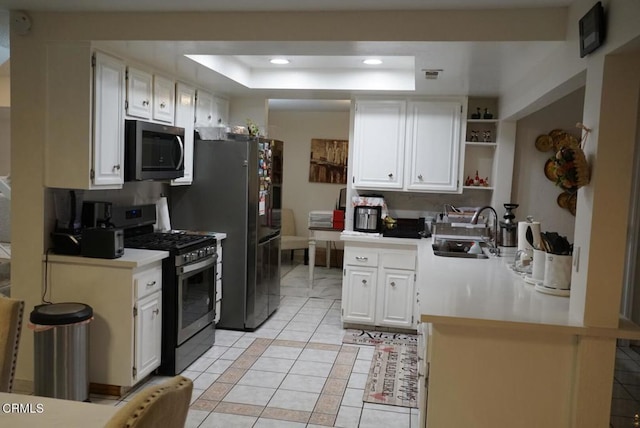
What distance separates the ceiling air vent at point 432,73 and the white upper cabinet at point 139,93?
1.95m

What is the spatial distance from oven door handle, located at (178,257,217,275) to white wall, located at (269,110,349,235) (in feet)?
12.8

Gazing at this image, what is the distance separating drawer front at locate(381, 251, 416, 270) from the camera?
465 cm

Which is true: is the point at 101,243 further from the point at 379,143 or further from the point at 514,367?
the point at 379,143

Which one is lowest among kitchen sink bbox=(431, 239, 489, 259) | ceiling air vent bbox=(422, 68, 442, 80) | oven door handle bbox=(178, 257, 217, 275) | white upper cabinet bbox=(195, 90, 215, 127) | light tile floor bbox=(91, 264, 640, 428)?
light tile floor bbox=(91, 264, 640, 428)

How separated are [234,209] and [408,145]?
1.73 metres

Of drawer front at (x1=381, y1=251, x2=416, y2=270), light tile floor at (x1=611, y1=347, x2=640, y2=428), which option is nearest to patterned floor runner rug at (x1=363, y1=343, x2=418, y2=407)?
drawer front at (x1=381, y1=251, x2=416, y2=270)

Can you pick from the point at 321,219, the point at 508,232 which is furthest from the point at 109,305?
the point at 321,219

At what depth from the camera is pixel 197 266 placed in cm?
391

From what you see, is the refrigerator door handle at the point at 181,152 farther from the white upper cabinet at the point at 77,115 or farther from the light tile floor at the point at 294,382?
the light tile floor at the point at 294,382

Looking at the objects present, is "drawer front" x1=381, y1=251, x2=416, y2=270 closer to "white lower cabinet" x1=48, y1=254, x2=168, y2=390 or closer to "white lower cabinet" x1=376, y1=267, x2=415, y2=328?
"white lower cabinet" x1=376, y1=267, x2=415, y2=328

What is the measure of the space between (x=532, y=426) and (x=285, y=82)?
354 cm

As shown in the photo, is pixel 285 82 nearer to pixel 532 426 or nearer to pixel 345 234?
pixel 345 234

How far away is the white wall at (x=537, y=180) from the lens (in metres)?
4.84

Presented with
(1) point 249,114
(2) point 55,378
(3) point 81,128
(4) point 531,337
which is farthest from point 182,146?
(4) point 531,337
